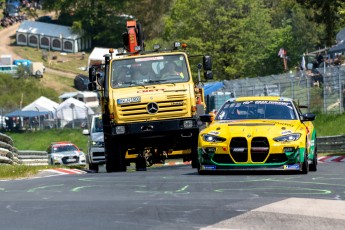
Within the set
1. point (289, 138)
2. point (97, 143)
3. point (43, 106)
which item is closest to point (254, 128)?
point (289, 138)

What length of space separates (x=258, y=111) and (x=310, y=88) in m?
19.1

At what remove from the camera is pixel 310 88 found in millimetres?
38188

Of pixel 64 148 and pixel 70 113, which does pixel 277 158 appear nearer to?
pixel 64 148

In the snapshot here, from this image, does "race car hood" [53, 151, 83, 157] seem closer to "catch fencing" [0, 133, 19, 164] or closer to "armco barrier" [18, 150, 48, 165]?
"armco barrier" [18, 150, 48, 165]

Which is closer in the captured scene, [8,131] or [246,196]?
[246,196]

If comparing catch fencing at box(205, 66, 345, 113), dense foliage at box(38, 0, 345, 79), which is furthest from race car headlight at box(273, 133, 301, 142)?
dense foliage at box(38, 0, 345, 79)

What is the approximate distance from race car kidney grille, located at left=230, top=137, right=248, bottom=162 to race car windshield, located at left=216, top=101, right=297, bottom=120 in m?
1.27

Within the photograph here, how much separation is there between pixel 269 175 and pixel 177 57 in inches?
214

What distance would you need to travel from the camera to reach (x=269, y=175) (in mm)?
17984

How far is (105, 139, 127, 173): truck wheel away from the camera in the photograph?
22.8m

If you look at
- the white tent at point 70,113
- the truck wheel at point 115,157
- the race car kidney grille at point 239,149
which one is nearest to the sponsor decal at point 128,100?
the truck wheel at point 115,157

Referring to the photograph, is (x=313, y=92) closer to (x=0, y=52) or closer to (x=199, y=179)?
(x=199, y=179)

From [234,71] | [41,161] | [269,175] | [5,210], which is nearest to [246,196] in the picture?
[5,210]

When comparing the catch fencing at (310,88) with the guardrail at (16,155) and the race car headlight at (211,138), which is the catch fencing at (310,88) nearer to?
the guardrail at (16,155)
